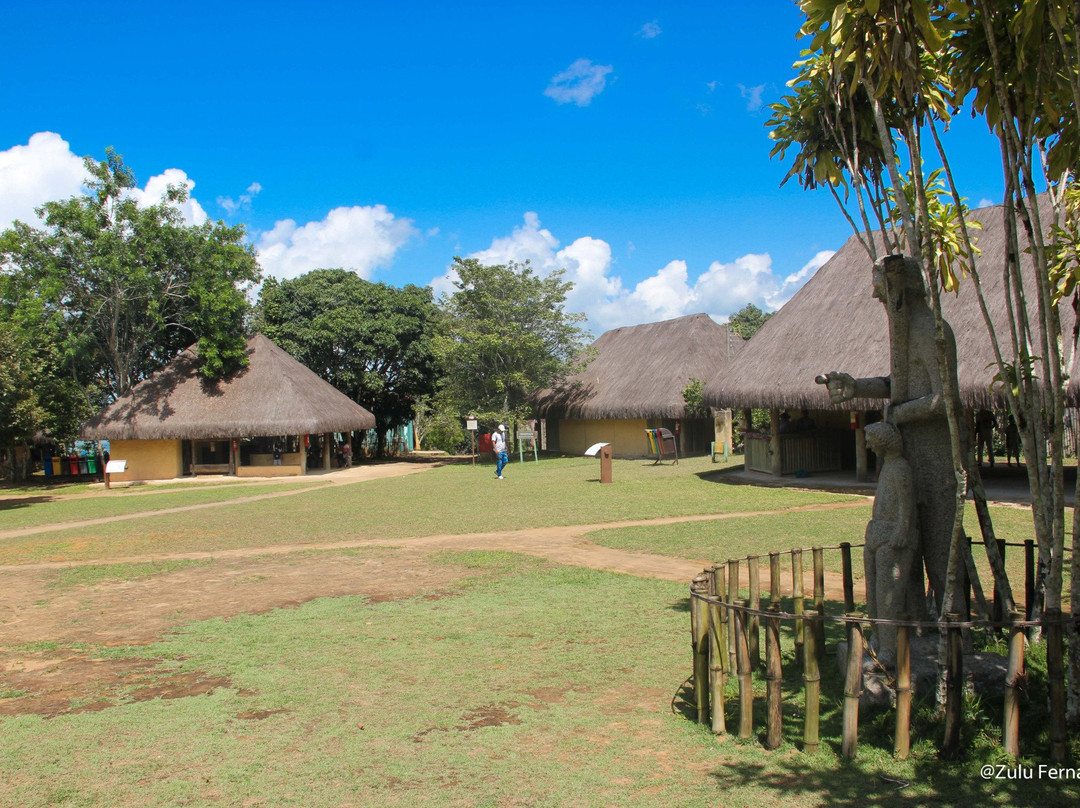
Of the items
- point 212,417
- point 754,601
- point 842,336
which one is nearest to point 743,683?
point 754,601

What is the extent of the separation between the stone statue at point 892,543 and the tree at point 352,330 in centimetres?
2932

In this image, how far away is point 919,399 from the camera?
5316 mm

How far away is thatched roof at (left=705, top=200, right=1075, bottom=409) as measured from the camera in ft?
50.8

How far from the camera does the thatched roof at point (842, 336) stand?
15484 mm

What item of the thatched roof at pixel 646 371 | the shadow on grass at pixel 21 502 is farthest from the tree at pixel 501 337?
the shadow on grass at pixel 21 502

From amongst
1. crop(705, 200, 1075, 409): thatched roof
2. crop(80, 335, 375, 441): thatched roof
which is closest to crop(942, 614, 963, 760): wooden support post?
crop(705, 200, 1075, 409): thatched roof

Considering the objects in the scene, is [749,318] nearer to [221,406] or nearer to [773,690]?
[221,406]

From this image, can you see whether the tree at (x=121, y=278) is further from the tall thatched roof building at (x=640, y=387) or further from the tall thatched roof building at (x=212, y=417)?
the tall thatched roof building at (x=640, y=387)

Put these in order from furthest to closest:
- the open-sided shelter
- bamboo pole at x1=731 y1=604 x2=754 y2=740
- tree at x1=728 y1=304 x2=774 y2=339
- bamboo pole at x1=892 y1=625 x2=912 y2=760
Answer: tree at x1=728 y1=304 x2=774 y2=339
the open-sided shelter
bamboo pole at x1=731 y1=604 x2=754 y2=740
bamboo pole at x1=892 y1=625 x2=912 y2=760

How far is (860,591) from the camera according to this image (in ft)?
28.1

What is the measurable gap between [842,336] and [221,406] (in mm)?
20713

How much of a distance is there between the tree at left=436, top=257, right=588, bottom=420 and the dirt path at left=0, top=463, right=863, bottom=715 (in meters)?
17.3

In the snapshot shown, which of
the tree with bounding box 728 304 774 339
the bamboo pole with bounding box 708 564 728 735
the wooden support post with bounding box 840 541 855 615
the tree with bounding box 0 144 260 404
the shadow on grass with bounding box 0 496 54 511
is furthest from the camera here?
the tree with bounding box 728 304 774 339

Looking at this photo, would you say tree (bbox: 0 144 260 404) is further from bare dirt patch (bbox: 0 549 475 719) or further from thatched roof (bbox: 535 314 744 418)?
bare dirt patch (bbox: 0 549 475 719)
